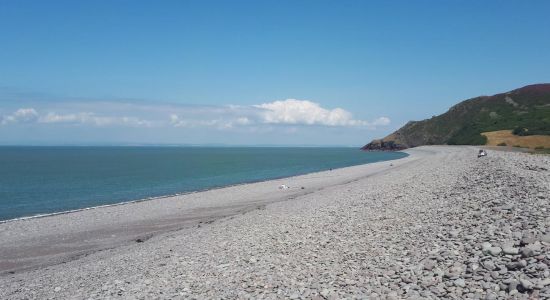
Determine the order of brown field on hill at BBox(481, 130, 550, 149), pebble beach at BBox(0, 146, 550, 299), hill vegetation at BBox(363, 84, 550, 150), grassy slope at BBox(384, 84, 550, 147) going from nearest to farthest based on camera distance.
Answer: pebble beach at BBox(0, 146, 550, 299) → brown field on hill at BBox(481, 130, 550, 149) → hill vegetation at BBox(363, 84, 550, 150) → grassy slope at BBox(384, 84, 550, 147)

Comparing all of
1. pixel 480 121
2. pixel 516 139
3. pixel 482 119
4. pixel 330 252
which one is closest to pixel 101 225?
pixel 330 252

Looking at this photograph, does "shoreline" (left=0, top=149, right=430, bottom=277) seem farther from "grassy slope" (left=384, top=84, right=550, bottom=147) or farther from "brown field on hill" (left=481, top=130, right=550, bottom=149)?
"grassy slope" (left=384, top=84, right=550, bottom=147)

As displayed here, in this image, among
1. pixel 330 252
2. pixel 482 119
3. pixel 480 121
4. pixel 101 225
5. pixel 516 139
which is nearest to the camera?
pixel 330 252

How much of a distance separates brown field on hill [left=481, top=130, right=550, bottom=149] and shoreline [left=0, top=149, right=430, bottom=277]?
60.4 meters

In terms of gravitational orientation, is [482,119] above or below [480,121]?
above

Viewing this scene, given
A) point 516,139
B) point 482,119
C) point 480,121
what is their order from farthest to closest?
point 482,119
point 480,121
point 516,139

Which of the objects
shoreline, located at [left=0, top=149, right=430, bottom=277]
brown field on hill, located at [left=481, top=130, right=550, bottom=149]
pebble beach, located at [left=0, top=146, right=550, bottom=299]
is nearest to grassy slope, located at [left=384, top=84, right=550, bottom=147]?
brown field on hill, located at [left=481, top=130, right=550, bottom=149]

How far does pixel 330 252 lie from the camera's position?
46.5 ft

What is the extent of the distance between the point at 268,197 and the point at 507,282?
1193 inches

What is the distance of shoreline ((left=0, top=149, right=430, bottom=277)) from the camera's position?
71.0ft

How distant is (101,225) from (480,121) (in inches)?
5547

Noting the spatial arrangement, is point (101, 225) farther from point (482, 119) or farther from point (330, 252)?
point (482, 119)

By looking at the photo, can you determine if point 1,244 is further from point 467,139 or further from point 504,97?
point 504,97

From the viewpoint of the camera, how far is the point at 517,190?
1859cm
